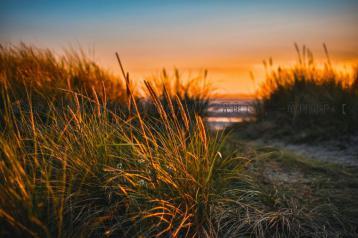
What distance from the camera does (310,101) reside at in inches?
205

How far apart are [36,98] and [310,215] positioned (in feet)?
8.26

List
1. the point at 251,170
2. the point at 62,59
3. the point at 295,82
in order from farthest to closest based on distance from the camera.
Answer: the point at 295,82, the point at 62,59, the point at 251,170

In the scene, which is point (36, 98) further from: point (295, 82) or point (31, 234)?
point (295, 82)

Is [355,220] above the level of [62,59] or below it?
below

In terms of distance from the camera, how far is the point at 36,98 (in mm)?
3207

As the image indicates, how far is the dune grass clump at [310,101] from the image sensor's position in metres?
4.60

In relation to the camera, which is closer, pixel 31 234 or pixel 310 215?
pixel 31 234

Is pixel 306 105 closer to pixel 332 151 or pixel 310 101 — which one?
pixel 310 101

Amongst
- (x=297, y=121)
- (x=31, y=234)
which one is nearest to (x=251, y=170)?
(x=31, y=234)

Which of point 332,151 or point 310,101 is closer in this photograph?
point 332,151

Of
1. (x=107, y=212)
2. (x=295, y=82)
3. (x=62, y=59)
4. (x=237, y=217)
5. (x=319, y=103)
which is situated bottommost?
(x=237, y=217)

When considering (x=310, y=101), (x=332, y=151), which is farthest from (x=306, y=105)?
(x=332, y=151)

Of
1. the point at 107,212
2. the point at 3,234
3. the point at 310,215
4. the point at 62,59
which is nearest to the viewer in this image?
the point at 3,234

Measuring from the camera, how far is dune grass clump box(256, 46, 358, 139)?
4.60 metres
